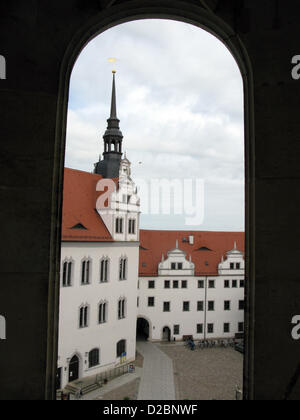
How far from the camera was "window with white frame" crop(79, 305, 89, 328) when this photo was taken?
18452 millimetres

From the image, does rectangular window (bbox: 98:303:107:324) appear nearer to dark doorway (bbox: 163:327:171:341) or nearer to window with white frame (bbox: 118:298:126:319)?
window with white frame (bbox: 118:298:126:319)

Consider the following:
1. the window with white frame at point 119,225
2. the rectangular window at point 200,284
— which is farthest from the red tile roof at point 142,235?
the window with white frame at point 119,225

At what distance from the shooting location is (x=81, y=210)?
20000mm

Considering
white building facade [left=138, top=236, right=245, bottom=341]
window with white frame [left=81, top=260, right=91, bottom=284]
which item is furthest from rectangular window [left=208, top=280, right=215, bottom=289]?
window with white frame [left=81, top=260, right=91, bottom=284]

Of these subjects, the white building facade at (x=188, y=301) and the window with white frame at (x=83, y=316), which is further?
the white building facade at (x=188, y=301)

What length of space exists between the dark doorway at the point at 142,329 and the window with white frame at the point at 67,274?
10.4 metres

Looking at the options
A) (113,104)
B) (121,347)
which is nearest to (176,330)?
(121,347)

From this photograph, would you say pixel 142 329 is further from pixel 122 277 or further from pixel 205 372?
pixel 205 372

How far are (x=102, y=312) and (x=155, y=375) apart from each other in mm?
4729

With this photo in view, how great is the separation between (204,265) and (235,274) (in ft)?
9.06

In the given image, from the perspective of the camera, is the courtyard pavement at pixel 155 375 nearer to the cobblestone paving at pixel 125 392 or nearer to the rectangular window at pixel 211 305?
the cobblestone paving at pixel 125 392

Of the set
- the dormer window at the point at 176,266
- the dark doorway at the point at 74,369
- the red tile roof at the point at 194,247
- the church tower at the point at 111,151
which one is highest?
the church tower at the point at 111,151

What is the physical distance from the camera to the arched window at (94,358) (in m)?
18.9

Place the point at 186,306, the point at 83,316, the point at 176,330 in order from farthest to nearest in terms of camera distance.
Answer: the point at 186,306 < the point at 176,330 < the point at 83,316
